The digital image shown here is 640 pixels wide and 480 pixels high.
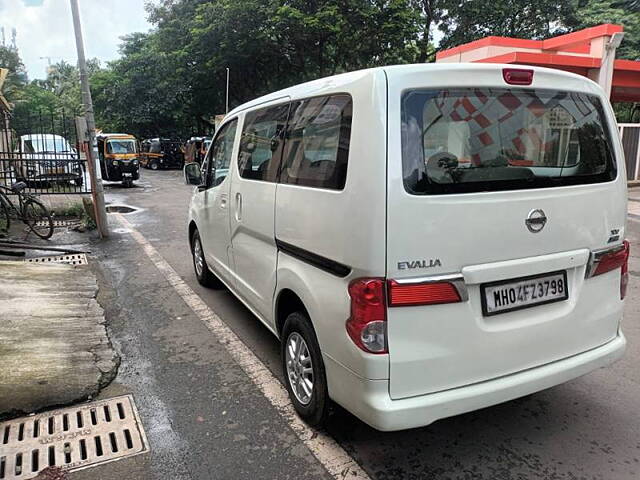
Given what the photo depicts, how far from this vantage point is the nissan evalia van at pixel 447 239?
7.24ft

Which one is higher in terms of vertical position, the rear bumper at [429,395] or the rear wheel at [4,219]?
the rear wheel at [4,219]

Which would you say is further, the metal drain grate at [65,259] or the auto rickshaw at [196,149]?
the auto rickshaw at [196,149]

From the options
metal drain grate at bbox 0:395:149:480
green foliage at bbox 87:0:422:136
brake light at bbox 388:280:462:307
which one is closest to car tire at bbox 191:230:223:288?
metal drain grate at bbox 0:395:149:480

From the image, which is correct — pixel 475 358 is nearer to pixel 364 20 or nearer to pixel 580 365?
pixel 580 365

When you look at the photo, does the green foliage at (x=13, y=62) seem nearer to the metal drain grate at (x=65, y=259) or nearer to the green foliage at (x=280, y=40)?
the green foliage at (x=280, y=40)

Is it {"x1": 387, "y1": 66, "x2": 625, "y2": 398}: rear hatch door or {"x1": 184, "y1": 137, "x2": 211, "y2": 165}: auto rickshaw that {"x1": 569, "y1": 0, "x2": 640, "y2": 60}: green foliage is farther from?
{"x1": 387, "y1": 66, "x2": 625, "y2": 398}: rear hatch door

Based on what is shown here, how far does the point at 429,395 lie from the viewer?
7.45 ft

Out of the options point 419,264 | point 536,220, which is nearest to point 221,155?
point 419,264

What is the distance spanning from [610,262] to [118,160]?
735 inches

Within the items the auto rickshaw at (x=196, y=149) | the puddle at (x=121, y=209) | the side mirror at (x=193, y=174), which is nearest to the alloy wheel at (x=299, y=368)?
the side mirror at (x=193, y=174)

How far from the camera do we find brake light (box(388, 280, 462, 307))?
2184 mm

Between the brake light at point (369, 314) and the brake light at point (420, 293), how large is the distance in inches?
2.0

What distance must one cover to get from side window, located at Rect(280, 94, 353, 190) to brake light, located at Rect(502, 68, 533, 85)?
31.5 inches

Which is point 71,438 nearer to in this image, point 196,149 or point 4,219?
point 4,219
